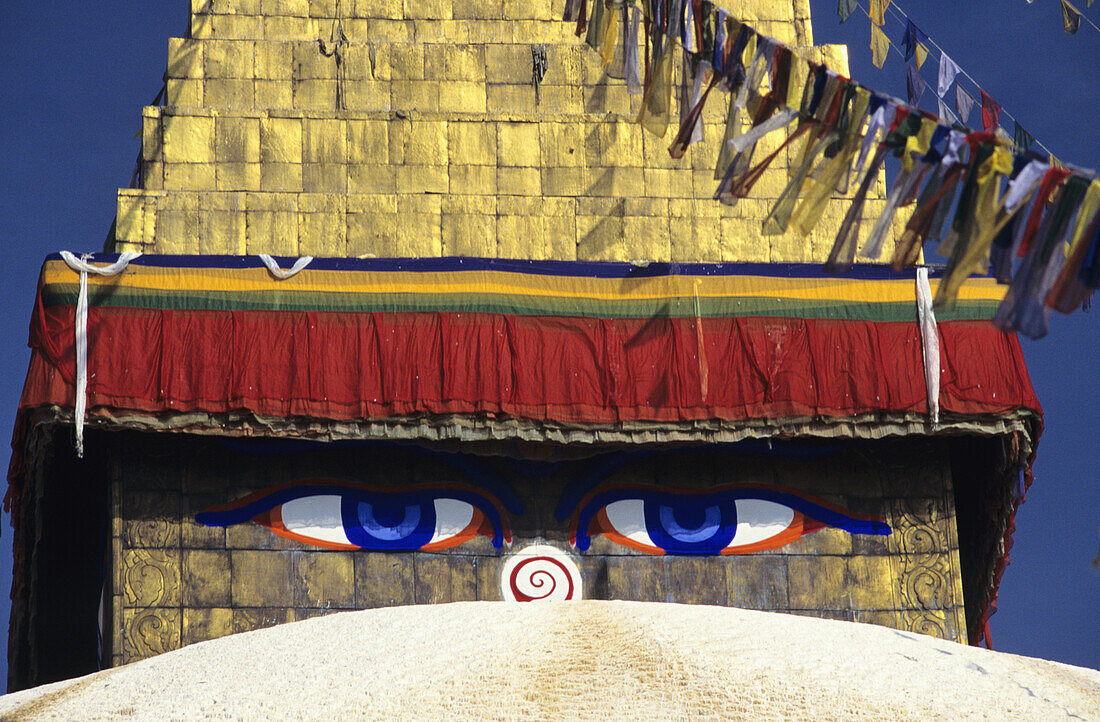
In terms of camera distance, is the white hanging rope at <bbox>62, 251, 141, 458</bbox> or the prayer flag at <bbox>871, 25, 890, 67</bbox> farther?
the prayer flag at <bbox>871, 25, 890, 67</bbox>

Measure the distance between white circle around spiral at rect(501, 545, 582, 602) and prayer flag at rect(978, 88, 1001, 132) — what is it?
5.81m

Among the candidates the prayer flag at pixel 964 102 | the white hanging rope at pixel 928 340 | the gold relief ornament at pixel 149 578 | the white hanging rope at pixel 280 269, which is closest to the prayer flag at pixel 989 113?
the prayer flag at pixel 964 102

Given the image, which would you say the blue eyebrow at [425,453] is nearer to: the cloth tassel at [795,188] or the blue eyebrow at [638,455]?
the blue eyebrow at [638,455]

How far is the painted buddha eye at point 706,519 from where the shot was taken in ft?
39.3

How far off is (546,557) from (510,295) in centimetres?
214

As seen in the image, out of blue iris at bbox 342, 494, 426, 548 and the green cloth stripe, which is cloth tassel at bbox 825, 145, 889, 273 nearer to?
the green cloth stripe

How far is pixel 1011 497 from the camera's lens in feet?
40.8

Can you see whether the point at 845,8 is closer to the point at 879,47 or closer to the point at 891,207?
the point at 879,47

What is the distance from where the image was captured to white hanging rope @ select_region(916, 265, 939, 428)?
463 inches

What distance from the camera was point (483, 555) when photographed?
1177cm

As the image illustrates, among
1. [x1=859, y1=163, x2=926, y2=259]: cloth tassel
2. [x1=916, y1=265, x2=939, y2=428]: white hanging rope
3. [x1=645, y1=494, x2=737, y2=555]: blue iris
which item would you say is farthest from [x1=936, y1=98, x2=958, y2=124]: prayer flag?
[x1=859, y1=163, x2=926, y2=259]: cloth tassel

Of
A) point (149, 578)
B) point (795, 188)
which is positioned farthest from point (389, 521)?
point (795, 188)

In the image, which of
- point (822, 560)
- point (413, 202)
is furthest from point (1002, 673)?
point (413, 202)

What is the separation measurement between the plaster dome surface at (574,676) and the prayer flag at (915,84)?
796cm
